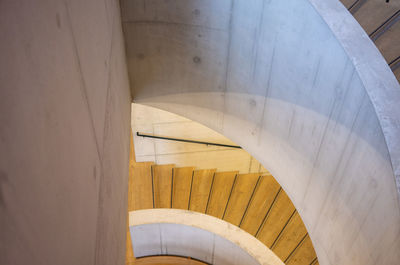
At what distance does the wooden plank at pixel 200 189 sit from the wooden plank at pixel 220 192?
7 cm

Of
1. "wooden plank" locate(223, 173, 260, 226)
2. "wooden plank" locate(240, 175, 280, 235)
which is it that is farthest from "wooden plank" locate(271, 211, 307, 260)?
"wooden plank" locate(223, 173, 260, 226)

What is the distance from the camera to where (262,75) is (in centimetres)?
229

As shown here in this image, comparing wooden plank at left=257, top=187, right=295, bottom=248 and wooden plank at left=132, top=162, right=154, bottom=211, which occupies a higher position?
wooden plank at left=132, top=162, right=154, bottom=211

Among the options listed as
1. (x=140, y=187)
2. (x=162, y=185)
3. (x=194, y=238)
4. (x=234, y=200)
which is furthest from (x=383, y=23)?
(x=140, y=187)

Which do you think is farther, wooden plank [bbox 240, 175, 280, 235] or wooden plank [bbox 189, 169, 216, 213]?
wooden plank [bbox 189, 169, 216, 213]

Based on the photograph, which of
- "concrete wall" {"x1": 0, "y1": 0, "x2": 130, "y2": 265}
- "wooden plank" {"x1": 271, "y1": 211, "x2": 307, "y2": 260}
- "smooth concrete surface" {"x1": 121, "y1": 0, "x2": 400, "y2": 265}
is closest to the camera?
"concrete wall" {"x1": 0, "y1": 0, "x2": 130, "y2": 265}

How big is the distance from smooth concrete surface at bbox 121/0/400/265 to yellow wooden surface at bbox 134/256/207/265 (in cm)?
158

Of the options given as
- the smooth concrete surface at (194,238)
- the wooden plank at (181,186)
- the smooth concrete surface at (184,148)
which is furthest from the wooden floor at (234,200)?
the smooth concrete surface at (194,238)

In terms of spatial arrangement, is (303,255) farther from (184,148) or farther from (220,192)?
(184,148)

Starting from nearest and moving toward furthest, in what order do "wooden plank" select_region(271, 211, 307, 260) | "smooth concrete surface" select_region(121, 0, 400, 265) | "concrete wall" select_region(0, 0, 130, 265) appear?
"concrete wall" select_region(0, 0, 130, 265)
"smooth concrete surface" select_region(121, 0, 400, 265)
"wooden plank" select_region(271, 211, 307, 260)

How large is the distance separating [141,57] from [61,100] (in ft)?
6.19

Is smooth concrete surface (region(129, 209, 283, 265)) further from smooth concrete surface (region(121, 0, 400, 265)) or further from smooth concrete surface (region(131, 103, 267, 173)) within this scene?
smooth concrete surface (region(131, 103, 267, 173))

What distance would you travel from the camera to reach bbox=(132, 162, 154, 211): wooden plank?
4.52 m

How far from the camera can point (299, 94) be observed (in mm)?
2057
